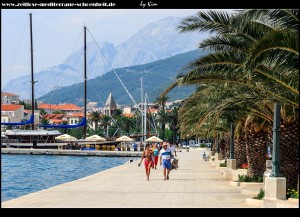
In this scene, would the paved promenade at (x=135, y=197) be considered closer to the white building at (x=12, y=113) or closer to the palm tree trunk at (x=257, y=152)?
the palm tree trunk at (x=257, y=152)

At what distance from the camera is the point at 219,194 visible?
20.9 meters

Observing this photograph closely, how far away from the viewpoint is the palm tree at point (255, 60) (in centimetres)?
1406

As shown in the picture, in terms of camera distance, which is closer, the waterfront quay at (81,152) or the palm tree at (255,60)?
Answer: the palm tree at (255,60)

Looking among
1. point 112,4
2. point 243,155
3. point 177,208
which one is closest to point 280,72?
point 177,208

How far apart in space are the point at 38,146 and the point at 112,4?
8210 cm

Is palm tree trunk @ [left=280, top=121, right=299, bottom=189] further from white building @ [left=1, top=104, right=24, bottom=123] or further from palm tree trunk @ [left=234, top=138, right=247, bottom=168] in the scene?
white building @ [left=1, top=104, right=24, bottom=123]

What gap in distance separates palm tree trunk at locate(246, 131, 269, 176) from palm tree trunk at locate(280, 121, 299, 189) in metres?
6.85

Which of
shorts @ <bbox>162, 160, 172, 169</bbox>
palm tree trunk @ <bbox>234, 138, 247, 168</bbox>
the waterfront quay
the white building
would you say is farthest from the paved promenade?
the white building

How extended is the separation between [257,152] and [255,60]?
11.6 metres

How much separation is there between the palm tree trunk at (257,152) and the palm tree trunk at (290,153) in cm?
685

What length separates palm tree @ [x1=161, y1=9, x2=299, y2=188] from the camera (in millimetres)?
14062

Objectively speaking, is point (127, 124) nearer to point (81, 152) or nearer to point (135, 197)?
point (81, 152)

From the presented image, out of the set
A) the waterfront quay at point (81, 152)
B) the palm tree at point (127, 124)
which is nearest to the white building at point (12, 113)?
the palm tree at point (127, 124)

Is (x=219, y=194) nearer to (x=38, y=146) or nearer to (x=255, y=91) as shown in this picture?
(x=255, y=91)
